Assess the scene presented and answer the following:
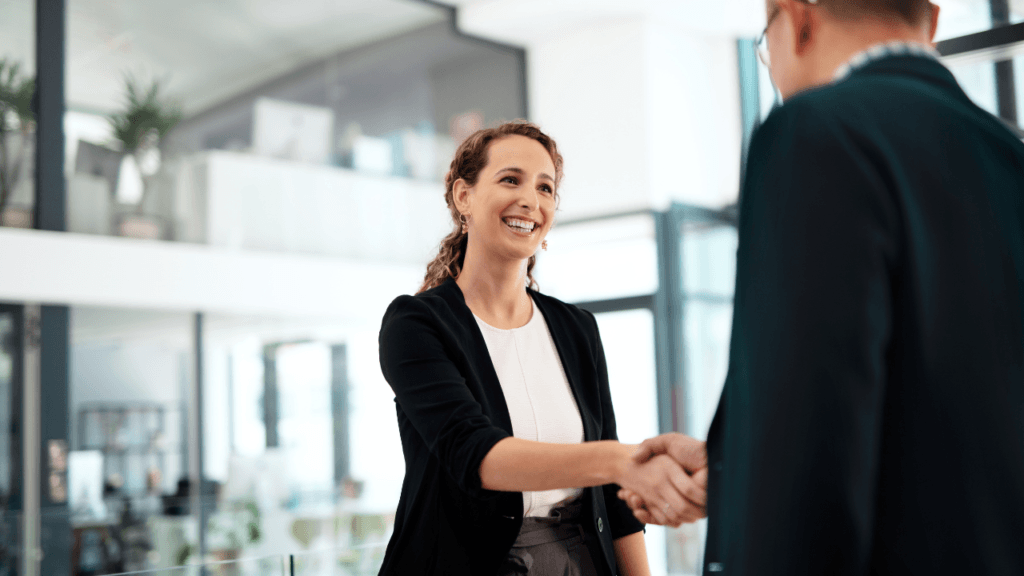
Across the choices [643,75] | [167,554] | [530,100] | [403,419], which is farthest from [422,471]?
[530,100]

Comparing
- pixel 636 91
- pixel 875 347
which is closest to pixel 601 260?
pixel 636 91

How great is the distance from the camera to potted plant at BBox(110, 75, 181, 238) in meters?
6.27

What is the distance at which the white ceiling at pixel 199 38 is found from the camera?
6.26 m

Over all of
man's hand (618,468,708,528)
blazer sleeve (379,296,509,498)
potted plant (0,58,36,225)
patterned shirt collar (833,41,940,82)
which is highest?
potted plant (0,58,36,225)

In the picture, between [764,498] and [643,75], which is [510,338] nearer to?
[764,498]

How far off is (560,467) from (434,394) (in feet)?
0.70

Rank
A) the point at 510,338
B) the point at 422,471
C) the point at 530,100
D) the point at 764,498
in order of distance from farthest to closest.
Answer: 1. the point at 530,100
2. the point at 510,338
3. the point at 422,471
4. the point at 764,498

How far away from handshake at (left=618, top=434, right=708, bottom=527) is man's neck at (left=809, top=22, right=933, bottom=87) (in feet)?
1.38

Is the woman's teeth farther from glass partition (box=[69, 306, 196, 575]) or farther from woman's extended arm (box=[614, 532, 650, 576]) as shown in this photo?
glass partition (box=[69, 306, 196, 575])

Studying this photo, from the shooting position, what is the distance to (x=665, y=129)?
799cm

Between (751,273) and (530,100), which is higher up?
(530,100)

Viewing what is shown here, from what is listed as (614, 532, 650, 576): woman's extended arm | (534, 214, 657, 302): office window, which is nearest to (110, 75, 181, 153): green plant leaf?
(534, 214, 657, 302): office window

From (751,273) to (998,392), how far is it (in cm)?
20

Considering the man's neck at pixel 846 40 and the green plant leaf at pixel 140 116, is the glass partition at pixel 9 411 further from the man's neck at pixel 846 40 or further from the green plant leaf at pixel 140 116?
the man's neck at pixel 846 40
